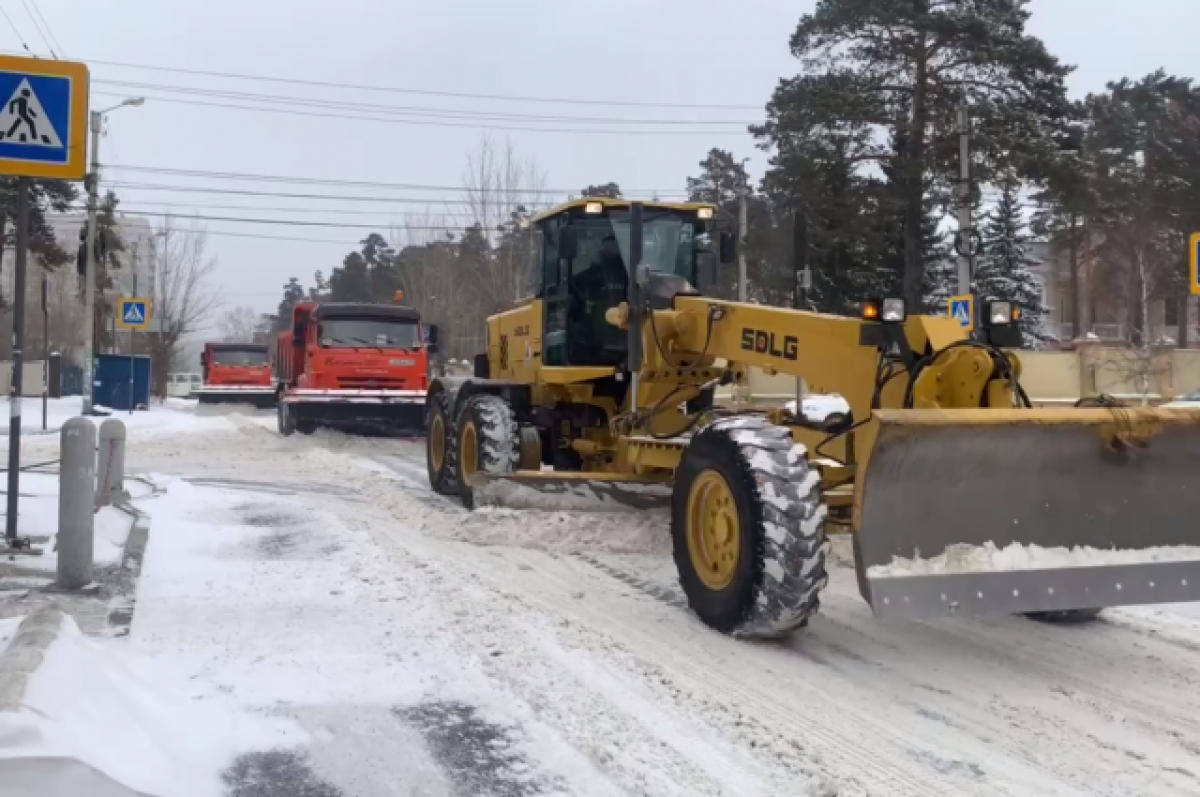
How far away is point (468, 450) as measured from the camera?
1058cm

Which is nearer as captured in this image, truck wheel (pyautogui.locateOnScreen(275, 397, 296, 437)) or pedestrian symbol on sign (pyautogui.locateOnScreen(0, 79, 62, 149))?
pedestrian symbol on sign (pyautogui.locateOnScreen(0, 79, 62, 149))

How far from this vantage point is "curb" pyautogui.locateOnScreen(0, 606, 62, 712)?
3529mm

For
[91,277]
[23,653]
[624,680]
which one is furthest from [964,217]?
[23,653]

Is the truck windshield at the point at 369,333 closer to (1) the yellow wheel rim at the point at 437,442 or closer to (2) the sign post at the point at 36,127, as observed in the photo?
(1) the yellow wheel rim at the point at 437,442

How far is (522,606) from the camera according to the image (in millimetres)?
6297

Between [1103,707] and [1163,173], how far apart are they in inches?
1778

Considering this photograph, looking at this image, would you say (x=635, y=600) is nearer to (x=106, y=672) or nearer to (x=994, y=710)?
(x=994, y=710)

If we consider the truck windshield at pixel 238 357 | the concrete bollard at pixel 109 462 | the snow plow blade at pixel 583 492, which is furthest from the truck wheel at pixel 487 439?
the truck windshield at pixel 238 357

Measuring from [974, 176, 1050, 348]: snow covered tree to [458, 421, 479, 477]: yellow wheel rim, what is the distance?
3341cm

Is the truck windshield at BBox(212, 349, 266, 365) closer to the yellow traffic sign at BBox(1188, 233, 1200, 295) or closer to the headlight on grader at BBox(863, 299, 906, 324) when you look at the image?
the yellow traffic sign at BBox(1188, 233, 1200, 295)

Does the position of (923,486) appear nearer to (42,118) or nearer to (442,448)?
(42,118)

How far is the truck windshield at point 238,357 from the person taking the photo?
34781 mm

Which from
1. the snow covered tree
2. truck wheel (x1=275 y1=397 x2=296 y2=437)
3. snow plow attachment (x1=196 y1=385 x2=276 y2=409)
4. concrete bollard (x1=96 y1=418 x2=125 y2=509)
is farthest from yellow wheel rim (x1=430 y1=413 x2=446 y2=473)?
the snow covered tree

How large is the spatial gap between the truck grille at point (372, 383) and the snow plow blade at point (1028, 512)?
49.1 feet
